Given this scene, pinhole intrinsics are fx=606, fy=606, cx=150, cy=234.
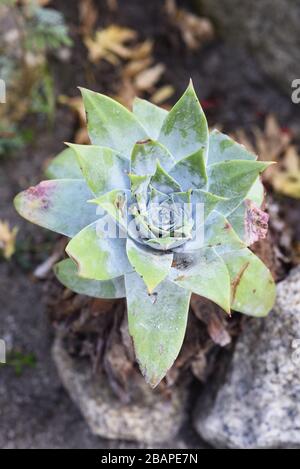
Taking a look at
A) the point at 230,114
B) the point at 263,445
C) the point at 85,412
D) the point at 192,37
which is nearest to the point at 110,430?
the point at 85,412

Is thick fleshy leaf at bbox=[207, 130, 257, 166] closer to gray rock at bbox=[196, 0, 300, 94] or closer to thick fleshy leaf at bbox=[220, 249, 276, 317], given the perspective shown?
thick fleshy leaf at bbox=[220, 249, 276, 317]

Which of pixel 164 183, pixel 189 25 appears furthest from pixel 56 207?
pixel 189 25

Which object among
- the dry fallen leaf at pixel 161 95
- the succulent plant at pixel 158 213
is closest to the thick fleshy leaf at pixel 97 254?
the succulent plant at pixel 158 213

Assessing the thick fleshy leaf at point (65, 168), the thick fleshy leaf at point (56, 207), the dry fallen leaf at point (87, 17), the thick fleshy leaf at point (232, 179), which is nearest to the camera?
the thick fleshy leaf at point (232, 179)

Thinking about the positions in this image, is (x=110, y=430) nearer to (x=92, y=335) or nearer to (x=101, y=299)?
(x=92, y=335)

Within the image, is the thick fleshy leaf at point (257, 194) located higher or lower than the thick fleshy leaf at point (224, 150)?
lower

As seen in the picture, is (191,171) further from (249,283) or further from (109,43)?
(109,43)

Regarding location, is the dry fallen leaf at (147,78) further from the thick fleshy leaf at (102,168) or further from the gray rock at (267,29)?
the thick fleshy leaf at (102,168)
